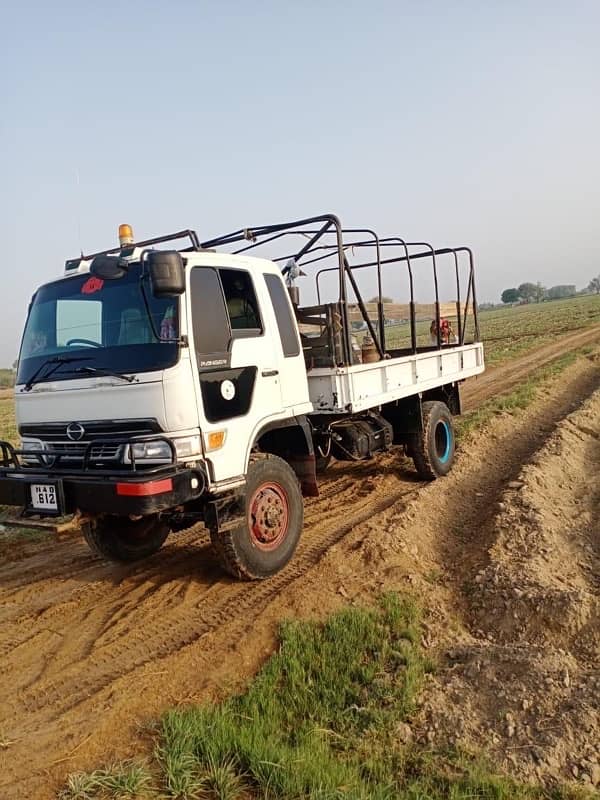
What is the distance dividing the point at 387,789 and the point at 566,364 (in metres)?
15.5

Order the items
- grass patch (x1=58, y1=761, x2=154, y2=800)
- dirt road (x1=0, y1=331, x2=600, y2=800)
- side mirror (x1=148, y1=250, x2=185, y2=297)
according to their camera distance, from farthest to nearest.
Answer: side mirror (x1=148, y1=250, x2=185, y2=297) < dirt road (x1=0, y1=331, x2=600, y2=800) < grass patch (x1=58, y1=761, x2=154, y2=800)


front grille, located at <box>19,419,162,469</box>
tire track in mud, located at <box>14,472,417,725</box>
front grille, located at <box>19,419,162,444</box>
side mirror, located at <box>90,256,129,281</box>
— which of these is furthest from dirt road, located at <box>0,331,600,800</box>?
side mirror, located at <box>90,256,129,281</box>

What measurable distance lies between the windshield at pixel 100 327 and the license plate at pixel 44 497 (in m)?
0.80

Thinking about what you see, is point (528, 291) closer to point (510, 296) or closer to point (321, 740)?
point (510, 296)

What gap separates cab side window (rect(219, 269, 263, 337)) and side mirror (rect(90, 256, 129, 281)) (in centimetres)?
78

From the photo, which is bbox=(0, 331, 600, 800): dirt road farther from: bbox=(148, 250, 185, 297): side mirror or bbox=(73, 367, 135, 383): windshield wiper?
bbox=(148, 250, 185, 297): side mirror

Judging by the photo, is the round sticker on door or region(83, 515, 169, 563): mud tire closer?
the round sticker on door

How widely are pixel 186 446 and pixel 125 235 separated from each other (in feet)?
7.08

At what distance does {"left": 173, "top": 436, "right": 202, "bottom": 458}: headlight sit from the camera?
405cm

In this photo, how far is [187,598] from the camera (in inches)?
181

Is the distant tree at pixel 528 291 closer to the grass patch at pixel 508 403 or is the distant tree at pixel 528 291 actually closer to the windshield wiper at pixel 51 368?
the grass patch at pixel 508 403

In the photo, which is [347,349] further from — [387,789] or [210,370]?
[387,789]

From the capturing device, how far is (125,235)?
5.16m

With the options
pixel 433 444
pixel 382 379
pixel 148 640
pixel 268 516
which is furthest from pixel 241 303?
pixel 433 444
